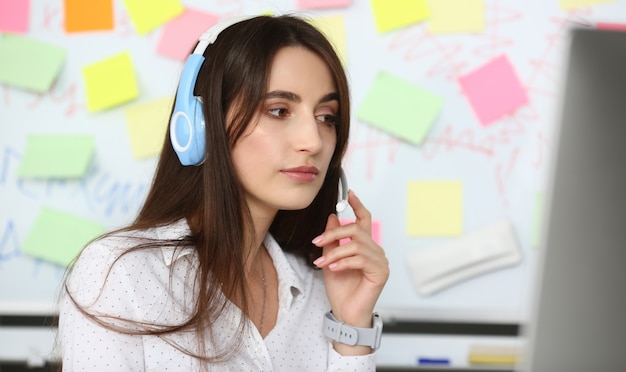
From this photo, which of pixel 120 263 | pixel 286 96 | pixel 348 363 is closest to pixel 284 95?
pixel 286 96

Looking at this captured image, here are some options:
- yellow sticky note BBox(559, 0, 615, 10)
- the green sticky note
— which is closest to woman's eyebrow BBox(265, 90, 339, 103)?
the green sticky note

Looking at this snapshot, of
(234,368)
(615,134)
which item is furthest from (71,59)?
(615,134)

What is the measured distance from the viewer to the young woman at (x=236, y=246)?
3.45 ft

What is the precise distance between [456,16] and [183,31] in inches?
23.0

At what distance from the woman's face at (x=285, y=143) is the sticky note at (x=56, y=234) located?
558mm

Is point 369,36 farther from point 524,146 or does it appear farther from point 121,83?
point 121,83

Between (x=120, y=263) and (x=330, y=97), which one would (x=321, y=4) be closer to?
(x=330, y=97)

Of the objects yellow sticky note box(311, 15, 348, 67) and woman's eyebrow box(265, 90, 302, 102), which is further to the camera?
yellow sticky note box(311, 15, 348, 67)

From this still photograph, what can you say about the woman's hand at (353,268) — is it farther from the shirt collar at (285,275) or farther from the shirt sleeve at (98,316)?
the shirt sleeve at (98,316)

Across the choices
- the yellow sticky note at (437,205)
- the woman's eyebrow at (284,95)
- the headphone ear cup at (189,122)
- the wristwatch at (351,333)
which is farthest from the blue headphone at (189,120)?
the yellow sticky note at (437,205)

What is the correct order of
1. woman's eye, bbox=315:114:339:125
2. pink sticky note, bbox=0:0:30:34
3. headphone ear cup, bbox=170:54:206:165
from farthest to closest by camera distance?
pink sticky note, bbox=0:0:30:34
woman's eye, bbox=315:114:339:125
headphone ear cup, bbox=170:54:206:165

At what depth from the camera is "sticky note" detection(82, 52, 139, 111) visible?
1573 mm

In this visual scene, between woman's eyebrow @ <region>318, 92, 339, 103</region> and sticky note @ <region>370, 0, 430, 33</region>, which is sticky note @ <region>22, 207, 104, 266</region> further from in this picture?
A: sticky note @ <region>370, 0, 430, 33</region>

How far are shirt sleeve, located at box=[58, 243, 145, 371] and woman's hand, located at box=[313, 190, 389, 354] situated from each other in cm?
33
